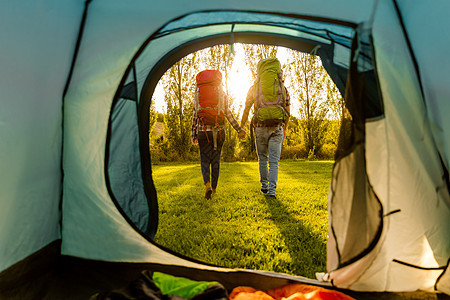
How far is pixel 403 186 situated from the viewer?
4.05 ft

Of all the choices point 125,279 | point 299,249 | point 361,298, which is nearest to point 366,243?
point 361,298

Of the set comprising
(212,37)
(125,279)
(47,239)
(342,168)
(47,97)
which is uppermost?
(212,37)

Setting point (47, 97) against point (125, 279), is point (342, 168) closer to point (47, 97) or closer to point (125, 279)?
point (125, 279)

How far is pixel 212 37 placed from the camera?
2213 mm

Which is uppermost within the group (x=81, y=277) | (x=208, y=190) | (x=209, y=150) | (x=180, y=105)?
(x=180, y=105)

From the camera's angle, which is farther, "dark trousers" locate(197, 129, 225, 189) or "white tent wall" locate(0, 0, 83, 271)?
"dark trousers" locate(197, 129, 225, 189)

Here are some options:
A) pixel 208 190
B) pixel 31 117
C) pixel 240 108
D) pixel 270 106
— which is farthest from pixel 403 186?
pixel 240 108

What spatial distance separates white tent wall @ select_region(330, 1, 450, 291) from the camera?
1.22m

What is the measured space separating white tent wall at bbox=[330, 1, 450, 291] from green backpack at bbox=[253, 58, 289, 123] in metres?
1.78

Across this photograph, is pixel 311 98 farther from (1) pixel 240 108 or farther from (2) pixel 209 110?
(2) pixel 209 110

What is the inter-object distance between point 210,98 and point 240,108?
20.3 ft

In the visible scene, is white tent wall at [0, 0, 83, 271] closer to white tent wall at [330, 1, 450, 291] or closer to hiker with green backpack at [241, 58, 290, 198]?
white tent wall at [330, 1, 450, 291]

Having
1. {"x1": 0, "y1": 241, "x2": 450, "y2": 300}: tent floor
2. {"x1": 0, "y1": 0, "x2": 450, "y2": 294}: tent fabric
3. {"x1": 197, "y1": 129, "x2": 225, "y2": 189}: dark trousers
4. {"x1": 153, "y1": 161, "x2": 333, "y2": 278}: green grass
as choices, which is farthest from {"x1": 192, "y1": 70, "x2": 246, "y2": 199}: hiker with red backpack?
{"x1": 0, "y1": 241, "x2": 450, "y2": 300}: tent floor

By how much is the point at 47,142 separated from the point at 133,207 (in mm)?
727
